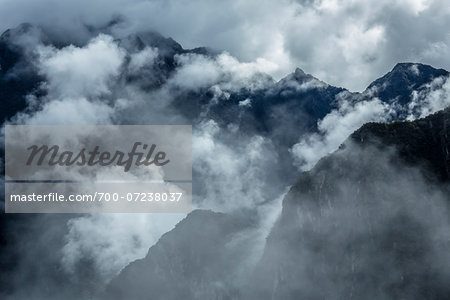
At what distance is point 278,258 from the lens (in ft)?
585

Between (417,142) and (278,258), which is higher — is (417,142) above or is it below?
above

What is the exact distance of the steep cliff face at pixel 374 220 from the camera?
13825 cm

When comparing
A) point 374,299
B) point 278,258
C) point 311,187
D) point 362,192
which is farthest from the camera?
point 278,258

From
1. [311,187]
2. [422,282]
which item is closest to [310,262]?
[311,187]

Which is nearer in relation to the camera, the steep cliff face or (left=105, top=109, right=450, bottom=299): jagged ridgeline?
the steep cliff face

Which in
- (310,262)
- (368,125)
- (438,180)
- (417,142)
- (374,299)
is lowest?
(374,299)

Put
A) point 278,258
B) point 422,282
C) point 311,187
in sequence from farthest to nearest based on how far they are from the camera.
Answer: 1. point 278,258
2. point 311,187
3. point 422,282

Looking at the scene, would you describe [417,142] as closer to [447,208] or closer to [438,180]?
[438,180]

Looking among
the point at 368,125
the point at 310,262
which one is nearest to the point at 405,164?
the point at 368,125

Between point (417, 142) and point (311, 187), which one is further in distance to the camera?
point (311, 187)

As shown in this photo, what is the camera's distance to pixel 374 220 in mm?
148375

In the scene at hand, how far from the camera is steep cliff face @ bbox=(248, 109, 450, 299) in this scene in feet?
454

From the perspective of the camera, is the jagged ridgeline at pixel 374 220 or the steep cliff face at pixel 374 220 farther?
the jagged ridgeline at pixel 374 220

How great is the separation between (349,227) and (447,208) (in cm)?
3193
